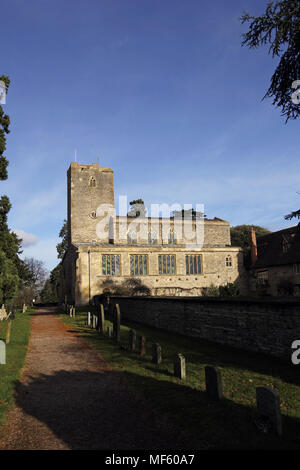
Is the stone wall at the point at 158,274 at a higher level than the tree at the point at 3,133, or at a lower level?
lower

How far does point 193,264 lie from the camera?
43.5 meters

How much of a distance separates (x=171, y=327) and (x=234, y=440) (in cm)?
1425

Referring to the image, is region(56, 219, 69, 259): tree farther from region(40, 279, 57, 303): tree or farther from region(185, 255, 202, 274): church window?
region(185, 255, 202, 274): church window

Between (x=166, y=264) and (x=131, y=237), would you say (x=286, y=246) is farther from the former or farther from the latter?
(x=131, y=237)

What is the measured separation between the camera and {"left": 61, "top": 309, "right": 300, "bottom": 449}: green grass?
5969 millimetres

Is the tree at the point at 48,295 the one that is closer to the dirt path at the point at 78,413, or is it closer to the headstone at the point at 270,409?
the dirt path at the point at 78,413

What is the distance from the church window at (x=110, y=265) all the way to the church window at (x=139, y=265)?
1.79 m

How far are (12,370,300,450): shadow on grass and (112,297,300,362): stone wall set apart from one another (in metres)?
4.38

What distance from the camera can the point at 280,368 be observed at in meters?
10.4

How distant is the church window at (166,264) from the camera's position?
42.4 m

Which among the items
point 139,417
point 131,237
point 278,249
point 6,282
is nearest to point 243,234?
point 278,249

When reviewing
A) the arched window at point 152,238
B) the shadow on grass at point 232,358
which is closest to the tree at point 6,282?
the shadow on grass at point 232,358

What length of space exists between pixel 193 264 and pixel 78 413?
36.8 m

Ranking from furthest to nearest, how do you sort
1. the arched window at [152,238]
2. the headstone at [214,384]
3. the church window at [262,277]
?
the arched window at [152,238], the church window at [262,277], the headstone at [214,384]
